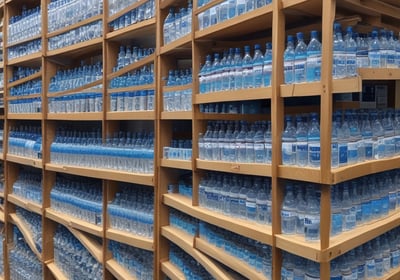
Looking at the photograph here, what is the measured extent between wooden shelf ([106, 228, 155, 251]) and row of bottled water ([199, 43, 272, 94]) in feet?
3.67

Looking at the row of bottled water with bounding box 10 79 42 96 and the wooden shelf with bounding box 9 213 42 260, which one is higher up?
the row of bottled water with bounding box 10 79 42 96

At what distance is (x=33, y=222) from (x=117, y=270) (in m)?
1.78

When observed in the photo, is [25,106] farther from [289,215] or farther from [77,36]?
[289,215]

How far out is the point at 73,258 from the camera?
3805mm

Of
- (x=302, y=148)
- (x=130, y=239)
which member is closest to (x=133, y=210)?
(x=130, y=239)

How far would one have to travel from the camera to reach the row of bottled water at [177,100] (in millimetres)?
2466

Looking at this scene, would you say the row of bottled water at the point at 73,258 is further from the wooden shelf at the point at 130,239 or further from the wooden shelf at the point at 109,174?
the wooden shelf at the point at 109,174

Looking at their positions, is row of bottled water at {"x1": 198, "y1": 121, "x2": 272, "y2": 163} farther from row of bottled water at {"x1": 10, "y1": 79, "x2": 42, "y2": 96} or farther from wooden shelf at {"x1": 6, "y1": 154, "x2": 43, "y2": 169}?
row of bottled water at {"x1": 10, "y1": 79, "x2": 42, "y2": 96}

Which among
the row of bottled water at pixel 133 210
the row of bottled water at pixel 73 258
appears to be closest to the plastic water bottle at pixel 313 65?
the row of bottled water at pixel 133 210

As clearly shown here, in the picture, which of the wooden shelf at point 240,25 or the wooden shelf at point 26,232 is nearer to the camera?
the wooden shelf at point 240,25

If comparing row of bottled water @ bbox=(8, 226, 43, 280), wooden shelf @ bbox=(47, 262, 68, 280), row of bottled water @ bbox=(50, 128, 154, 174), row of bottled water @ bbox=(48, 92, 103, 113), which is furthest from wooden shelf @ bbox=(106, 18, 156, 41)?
row of bottled water @ bbox=(8, 226, 43, 280)

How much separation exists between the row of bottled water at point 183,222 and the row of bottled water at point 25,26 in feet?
7.62

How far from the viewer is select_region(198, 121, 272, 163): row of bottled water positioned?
1.91 metres

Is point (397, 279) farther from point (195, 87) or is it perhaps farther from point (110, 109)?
point (110, 109)
